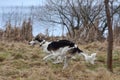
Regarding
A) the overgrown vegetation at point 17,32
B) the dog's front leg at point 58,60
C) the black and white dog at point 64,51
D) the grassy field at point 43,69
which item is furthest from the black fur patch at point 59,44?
the overgrown vegetation at point 17,32

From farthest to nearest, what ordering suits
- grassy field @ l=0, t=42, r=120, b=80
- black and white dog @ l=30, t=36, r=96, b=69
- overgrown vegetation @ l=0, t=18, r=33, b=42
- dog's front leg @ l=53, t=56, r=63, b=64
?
overgrown vegetation @ l=0, t=18, r=33, b=42 < dog's front leg @ l=53, t=56, r=63, b=64 < black and white dog @ l=30, t=36, r=96, b=69 < grassy field @ l=0, t=42, r=120, b=80

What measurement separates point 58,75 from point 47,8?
20184 mm

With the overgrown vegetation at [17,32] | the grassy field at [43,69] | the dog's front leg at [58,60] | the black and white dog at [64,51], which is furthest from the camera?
the overgrown vegetation at [17,32]

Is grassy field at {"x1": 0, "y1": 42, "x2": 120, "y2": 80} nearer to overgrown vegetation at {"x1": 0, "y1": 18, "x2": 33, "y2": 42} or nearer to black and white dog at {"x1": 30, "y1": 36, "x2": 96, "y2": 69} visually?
black and white dog at {"x1": 30, "y1": 36, "x2": 96, "y2": 69}

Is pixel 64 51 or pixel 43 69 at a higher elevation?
pixel 64 51

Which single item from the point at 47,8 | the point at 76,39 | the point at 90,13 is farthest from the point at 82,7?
the point at 76,39

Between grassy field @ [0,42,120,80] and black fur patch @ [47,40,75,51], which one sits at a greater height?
black fur patch @ [47,40,75,51]

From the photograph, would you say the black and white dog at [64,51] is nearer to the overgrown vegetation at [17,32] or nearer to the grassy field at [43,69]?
the grassy field at [43,69]

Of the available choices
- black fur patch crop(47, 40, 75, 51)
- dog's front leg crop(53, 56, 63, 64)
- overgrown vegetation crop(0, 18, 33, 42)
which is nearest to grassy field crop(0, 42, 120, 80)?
dog's front leg crop(53, 56, 63, 64)

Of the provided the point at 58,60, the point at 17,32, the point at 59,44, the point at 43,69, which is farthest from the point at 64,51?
the point at 17,32

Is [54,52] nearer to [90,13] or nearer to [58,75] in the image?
[58,75]

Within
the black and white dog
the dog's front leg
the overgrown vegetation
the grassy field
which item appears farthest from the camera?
the overgrown vegetation

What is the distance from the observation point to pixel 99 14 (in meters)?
25.7

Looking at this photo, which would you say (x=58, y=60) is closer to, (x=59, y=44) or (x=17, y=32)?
(x=59, y=44)
